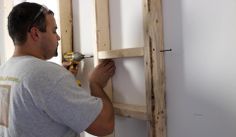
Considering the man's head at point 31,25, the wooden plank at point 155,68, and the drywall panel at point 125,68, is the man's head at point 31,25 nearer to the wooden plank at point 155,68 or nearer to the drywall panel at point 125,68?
the drywall panel at point 125,68

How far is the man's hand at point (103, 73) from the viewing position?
146cm

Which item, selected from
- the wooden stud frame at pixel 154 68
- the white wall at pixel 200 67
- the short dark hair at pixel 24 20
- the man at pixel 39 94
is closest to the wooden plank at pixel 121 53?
the wooden stud frame at pixel 154 68

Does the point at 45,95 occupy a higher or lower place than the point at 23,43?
lower

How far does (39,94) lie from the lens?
1.08 metres

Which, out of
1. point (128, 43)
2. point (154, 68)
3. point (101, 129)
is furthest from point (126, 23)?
point (101, 129)

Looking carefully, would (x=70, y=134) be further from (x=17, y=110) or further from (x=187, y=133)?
(x=187, y=133)

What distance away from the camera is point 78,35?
185 cm

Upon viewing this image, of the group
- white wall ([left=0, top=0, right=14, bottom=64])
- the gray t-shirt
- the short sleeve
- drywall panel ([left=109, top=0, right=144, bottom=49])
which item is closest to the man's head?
the gray t-shirt

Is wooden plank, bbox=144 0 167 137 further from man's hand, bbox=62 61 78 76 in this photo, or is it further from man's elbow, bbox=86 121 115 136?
man's hand, bbox=62 61 78 76

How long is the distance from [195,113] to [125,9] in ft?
2.19

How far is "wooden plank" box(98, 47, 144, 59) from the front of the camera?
50.9 inches

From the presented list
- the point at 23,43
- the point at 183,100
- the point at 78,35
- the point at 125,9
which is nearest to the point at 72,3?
the point at 78,35

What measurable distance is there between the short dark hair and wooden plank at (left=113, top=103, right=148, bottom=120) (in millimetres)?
564

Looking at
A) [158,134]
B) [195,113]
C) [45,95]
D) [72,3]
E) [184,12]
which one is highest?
[72,3]
